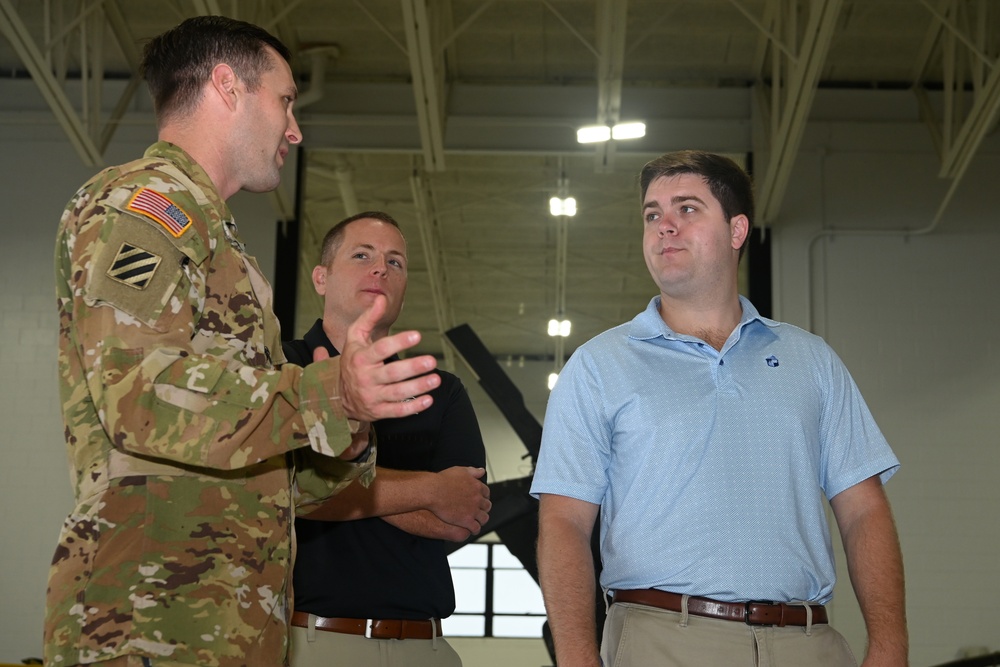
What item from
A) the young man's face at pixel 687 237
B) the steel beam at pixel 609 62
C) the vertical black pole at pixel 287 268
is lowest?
the young man's face at pixel 687 237

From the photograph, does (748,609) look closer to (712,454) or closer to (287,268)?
(712,454)

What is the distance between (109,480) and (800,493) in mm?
1458

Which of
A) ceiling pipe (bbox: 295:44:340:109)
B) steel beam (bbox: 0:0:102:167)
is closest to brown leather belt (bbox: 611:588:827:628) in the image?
steel beam (bbox: 0:0:102:167)

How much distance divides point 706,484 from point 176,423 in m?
1.22

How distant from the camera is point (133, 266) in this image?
1.56 m

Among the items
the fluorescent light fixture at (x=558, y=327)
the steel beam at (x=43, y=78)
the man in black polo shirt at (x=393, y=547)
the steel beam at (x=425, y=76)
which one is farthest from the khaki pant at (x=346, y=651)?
the fluorescent light fixture at (x=558, y=327)

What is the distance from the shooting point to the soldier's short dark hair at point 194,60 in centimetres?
194

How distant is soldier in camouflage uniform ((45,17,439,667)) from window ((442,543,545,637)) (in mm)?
15432

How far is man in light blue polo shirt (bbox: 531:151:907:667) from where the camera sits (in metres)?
2.26

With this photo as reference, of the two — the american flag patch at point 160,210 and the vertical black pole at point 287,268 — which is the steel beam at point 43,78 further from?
the american flag patch at point 160,210

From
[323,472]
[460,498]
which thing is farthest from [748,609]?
[323,472]

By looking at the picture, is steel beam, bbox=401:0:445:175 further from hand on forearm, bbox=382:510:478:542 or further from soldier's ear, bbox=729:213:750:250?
hand on forearm, bbox=382:510:478:542

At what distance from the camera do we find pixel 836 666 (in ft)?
7.41

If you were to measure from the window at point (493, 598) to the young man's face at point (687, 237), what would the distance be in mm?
14575
